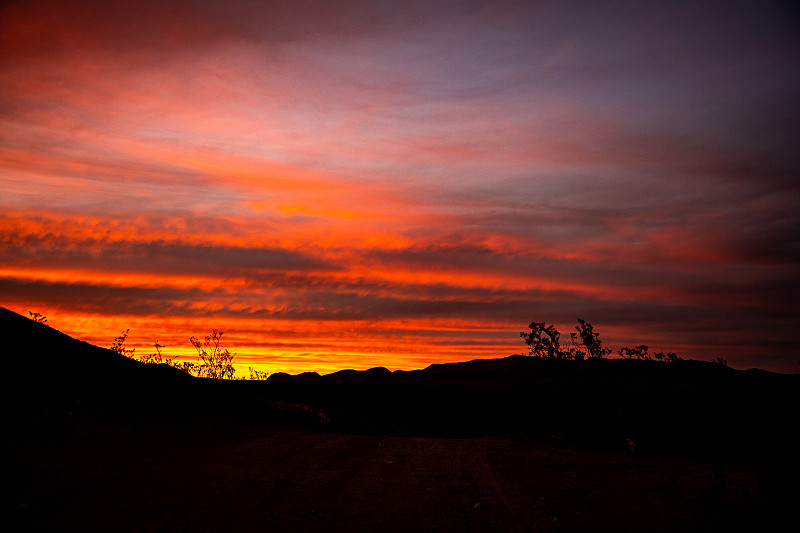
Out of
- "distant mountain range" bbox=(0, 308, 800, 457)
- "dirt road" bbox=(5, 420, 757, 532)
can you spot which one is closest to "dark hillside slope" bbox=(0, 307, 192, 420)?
"distant mountain range" bbox=(0, 308, 800, 457)

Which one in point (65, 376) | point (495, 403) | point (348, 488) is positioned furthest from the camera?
point (495, 403)

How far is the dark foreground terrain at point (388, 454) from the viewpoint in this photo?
8.95 m

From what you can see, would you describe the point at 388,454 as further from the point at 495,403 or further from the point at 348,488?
the point at 495,403

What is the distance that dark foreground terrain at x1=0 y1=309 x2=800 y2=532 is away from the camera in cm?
895

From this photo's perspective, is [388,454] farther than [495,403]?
No

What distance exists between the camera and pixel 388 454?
1486 centimetres

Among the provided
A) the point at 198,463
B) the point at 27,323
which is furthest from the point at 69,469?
the point at 27,323

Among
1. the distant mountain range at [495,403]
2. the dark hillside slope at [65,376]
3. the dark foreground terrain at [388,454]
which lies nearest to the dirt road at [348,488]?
the dark foreground terrain at [388,454]

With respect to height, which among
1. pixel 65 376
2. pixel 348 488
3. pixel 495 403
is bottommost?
pixel 348 488

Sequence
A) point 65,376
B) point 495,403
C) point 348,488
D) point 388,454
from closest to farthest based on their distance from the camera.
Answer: point 348,488, point 388,454, point 65,376, point 495,403

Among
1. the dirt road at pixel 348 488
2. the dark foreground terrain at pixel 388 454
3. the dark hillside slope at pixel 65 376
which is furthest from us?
the dark hillside slope at pixel 65 376

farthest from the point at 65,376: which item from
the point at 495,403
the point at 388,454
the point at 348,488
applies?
the point at 495,403

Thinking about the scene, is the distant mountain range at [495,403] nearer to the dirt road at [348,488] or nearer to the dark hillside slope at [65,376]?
the dark hillside slope at [65,376]

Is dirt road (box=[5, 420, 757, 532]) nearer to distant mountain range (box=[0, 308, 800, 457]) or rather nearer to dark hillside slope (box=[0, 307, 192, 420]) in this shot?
dark hillside slope (box=[0, 307, 192, 420])
